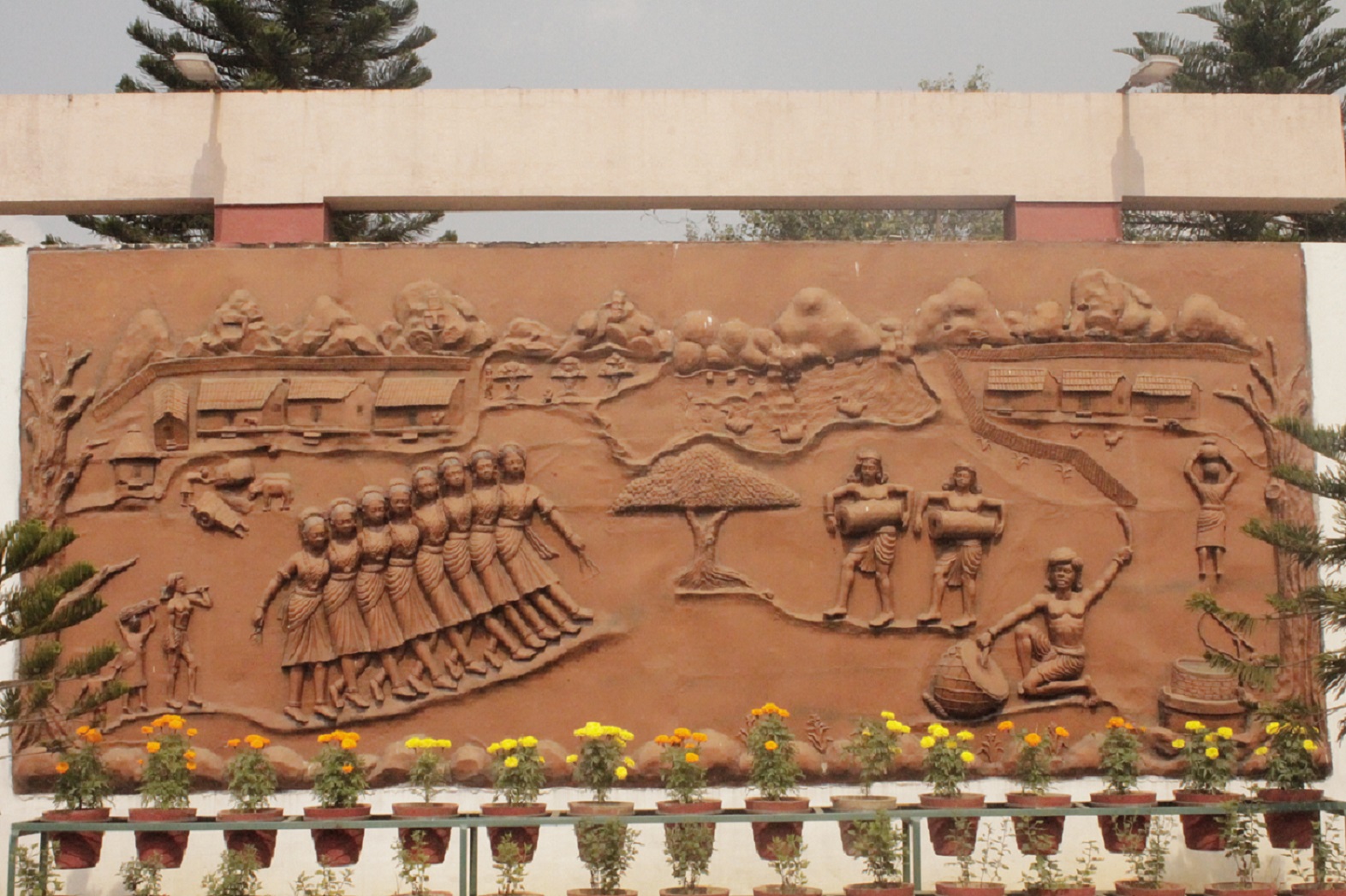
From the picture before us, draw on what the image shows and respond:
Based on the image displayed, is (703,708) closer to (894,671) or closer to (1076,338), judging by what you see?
(894,671)

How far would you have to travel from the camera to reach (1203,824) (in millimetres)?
8641

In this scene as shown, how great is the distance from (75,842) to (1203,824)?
237 inches

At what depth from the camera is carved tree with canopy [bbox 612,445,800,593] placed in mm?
9688

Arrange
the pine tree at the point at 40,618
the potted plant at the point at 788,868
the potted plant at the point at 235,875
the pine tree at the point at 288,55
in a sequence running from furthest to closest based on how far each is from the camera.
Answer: the pine tree at the point at 288,55 < the potted plant at the point at 788,868 < the potted plant at the point at 235,875 < the pine tree at the point at 40,618

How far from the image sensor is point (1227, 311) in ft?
32.9

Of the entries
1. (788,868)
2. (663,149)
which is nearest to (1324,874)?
(788,868)

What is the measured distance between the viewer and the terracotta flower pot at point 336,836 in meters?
8.28

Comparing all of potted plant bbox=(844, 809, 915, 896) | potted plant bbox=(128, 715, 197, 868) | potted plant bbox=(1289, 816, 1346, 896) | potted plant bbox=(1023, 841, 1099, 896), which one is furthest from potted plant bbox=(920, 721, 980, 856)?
potted plant bbox=(128, 715, 197, 868)

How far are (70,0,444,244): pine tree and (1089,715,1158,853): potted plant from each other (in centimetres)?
Result: 1082

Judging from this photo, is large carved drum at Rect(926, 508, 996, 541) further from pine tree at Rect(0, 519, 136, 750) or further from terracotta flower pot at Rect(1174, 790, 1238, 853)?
pine tree at Rect(0, 519, 136, 750)

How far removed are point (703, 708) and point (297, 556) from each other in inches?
103

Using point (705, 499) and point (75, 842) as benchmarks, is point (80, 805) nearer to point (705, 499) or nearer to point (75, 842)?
point (75, 842)

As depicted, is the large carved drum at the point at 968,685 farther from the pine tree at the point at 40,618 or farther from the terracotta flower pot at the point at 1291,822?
the pine tree at the point at 40,618

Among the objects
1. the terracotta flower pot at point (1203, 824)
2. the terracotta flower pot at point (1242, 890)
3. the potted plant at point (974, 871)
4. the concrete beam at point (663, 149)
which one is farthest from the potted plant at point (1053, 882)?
the concrete beam at point (663, 149)
